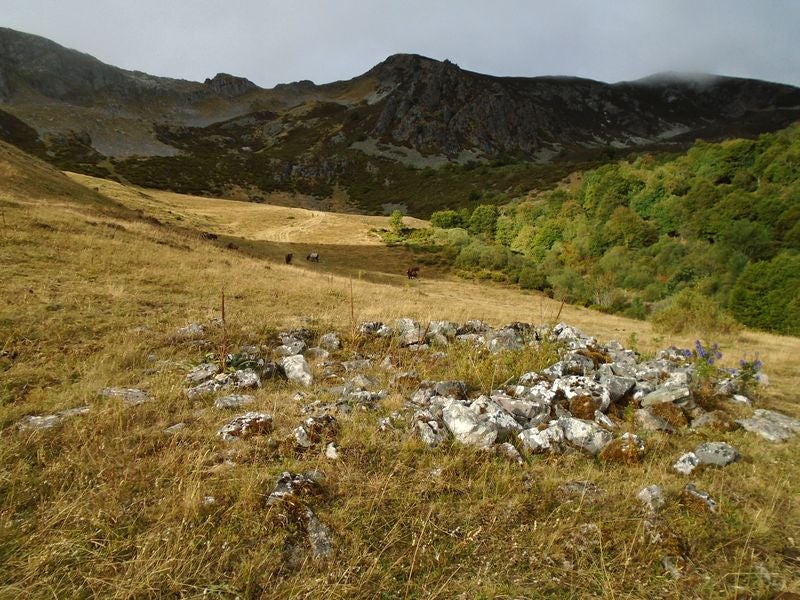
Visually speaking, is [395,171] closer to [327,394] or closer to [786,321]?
[786,321]

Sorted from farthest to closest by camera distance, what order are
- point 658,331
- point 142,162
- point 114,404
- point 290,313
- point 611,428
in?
point 142,162 → point 658,331 → point 290,313 → point 611,428 → point 114,404

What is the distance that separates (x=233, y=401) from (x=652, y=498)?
4586mm

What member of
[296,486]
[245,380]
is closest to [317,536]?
[296,486]

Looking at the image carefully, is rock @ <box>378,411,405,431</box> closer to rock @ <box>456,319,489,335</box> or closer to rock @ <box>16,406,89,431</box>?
rock @ <box>16,406,89,431</box>

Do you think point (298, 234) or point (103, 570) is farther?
point (298, 234)

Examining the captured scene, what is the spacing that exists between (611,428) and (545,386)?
992 mm

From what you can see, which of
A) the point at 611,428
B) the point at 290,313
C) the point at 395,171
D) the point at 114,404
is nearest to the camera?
the point at 114,404

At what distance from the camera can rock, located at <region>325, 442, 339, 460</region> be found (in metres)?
3.70

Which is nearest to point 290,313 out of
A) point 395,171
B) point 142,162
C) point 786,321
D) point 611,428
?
point 611,428

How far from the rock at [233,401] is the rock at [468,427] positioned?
2.47 metres

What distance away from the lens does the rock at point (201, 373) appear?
5496 mm

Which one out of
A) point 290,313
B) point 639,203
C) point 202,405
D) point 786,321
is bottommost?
point 786,321

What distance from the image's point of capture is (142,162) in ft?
285

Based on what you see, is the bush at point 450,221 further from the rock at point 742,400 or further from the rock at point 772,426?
the rock at point 772,426
